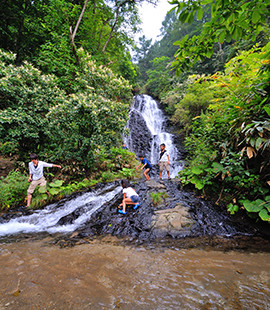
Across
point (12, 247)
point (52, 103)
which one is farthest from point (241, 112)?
point (52, 103)

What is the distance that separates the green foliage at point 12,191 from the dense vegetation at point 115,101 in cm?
4

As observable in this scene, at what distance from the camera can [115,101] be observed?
7.40 metres

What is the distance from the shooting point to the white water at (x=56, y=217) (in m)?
3.91

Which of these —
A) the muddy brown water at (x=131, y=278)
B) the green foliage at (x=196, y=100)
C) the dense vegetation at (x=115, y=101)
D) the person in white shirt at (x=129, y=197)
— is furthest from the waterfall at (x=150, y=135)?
the muddy brown water at (x=131, y=278)

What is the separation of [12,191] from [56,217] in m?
2.37

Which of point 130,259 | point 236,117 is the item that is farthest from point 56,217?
point 236,117

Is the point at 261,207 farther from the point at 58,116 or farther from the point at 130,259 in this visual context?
the point at 58,116

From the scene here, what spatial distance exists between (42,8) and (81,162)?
33.6ft

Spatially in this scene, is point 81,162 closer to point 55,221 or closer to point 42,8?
point 55,221

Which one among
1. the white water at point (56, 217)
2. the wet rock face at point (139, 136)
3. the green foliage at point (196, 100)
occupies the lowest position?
the white water at point (56, 217)

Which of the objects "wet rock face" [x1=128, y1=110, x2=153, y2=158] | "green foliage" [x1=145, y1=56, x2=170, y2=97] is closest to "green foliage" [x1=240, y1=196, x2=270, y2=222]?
"wet rock face" [x1=128, y1=110, x2=153, y2=158]

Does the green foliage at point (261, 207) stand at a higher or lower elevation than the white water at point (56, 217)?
higher

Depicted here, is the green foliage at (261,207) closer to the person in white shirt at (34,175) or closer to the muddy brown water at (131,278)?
the muddy brown water at (131,278)

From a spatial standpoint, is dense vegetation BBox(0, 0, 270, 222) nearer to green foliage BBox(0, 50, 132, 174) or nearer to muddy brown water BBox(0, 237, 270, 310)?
green foliage BBox(0, 50, 132, 174)
